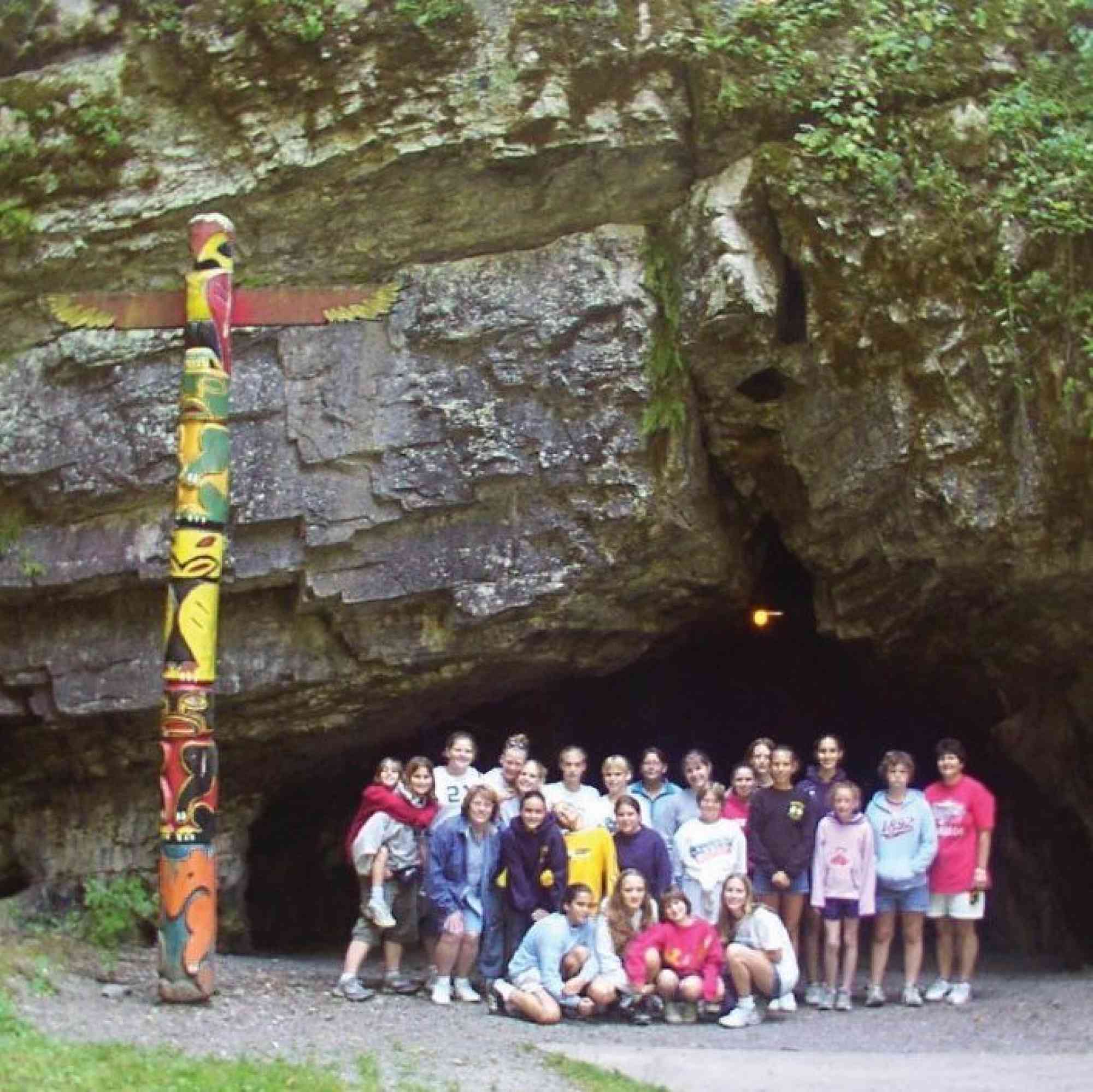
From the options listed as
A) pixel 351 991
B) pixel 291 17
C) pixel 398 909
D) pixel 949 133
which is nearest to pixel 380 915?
pixel 398 909

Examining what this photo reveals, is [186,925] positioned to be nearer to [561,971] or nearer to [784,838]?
[561,971]

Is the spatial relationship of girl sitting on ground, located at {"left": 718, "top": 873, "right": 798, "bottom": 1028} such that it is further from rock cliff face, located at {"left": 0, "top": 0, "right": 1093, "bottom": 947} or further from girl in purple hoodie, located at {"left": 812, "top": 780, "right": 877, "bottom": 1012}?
rock cliff face, located at {"left": 0, "top": 0, "right": 1093, "bottom": 947}

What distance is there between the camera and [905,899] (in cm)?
829

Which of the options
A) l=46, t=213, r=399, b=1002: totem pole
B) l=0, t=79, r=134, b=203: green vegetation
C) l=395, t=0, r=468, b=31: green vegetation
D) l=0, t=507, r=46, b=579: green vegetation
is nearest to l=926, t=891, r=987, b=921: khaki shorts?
l=46, t=213, r=399, b=1002: totem pole

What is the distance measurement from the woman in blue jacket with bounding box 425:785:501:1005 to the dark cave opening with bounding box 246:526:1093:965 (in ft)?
12.3

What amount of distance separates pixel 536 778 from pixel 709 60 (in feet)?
15.4

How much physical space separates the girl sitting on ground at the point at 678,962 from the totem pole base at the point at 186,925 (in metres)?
2.20

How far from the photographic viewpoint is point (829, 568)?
1034cm

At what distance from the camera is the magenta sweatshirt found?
8.05m

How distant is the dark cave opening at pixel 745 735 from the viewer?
11.7m

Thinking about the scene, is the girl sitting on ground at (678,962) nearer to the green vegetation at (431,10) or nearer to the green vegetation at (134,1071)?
the green vegetation at (134,1071)

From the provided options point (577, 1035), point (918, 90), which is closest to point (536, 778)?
point (577, 1035)

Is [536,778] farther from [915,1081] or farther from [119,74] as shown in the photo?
[119,74]

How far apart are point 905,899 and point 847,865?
0.51 metres
